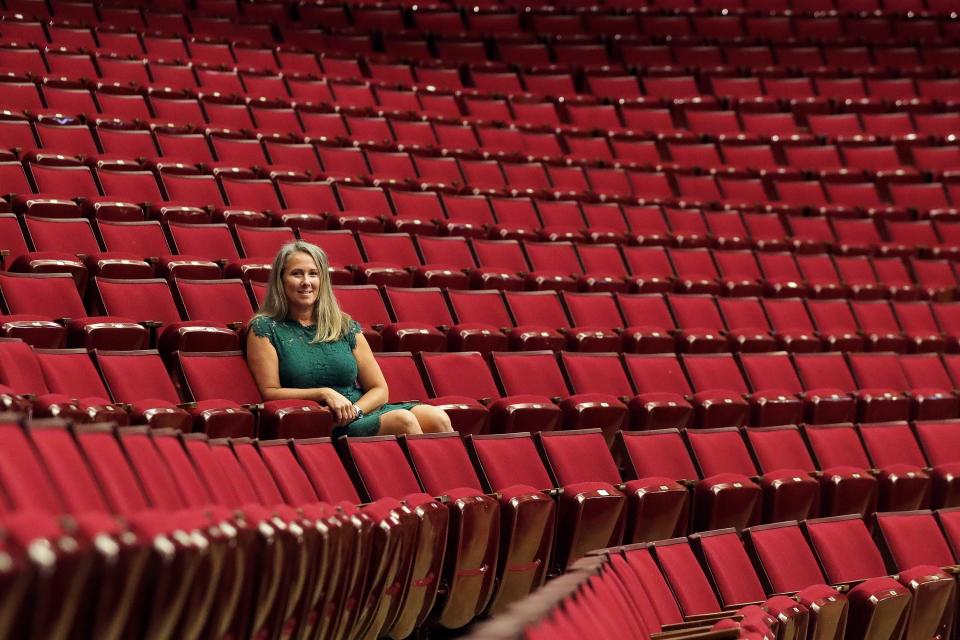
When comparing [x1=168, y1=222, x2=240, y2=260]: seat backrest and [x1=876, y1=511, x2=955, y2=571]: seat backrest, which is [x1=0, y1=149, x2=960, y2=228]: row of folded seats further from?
[x1=876, y1=511, x2=955, y2=571]: seat backrest

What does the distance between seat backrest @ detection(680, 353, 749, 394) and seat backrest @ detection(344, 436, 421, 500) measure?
1.43 ft

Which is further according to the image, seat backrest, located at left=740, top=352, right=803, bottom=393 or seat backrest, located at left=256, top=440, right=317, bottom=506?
seat backrest, located at left=740, top=352, right=803, bottom=393

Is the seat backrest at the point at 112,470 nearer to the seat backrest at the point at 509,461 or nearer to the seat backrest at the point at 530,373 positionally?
the seat backrest at the point at 509,461

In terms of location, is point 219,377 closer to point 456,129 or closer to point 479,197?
point 479,197

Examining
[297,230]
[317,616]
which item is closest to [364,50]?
[297,230]

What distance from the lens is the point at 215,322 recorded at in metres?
0.80

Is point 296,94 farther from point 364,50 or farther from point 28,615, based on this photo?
point 28,615

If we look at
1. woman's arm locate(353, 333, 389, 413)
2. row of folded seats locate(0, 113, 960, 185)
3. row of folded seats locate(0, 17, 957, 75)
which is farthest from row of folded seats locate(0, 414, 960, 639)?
row of folded seats locate(0, 17, 957, 75)

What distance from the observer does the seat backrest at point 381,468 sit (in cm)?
63

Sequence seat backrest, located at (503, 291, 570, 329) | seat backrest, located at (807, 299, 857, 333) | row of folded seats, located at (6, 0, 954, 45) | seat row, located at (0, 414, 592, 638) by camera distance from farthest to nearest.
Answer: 1. row of folded seats, located at (6, 0, 954, 45)
2. seat backrest, located at (807, 299, 857, 333)
3. seat backrest, located at (503, 291, 570, 329)
4. seat row, located at (0, 414, 592, 638)

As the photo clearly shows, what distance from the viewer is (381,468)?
64 cm

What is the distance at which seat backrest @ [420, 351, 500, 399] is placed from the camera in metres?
0.87

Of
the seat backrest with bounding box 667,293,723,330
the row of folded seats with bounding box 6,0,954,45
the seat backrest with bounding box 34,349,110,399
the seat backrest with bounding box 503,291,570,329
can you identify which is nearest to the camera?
the seat backrest with bounding box 34,349,110,399

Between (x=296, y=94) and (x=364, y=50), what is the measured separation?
0.39 meters
